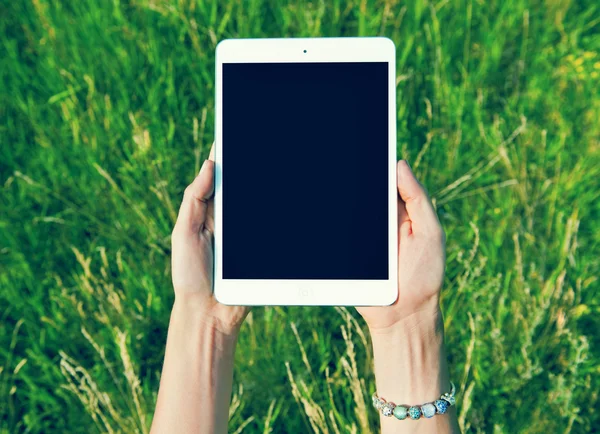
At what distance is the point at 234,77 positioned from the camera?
2.10 metres

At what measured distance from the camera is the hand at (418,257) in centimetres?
201

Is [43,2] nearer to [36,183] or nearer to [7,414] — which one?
[36,183]

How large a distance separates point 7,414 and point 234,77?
5.28 ft

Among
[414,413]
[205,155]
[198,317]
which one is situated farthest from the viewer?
[205,155]

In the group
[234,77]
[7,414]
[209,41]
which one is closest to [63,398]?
[7,414]

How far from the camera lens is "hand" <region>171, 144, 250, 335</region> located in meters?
2.05

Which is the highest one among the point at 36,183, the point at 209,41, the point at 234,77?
the point at 209,41

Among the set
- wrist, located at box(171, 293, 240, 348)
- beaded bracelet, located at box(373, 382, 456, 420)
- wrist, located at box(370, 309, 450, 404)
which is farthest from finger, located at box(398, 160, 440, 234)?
wrist, located at box(171, 293, 240, 348)

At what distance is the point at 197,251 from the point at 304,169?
0.44 meters

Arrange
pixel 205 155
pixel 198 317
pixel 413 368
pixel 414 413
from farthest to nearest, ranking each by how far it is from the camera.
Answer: pixel 205 155 → pixel 198 317 → pixel 413 368 → pixel 414 413

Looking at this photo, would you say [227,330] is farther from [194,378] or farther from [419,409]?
[419,409]

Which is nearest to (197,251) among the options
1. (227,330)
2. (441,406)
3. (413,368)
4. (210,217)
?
(210,217)

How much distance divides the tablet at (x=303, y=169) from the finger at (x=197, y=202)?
0.13 feet

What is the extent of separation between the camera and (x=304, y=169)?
6.86ft
